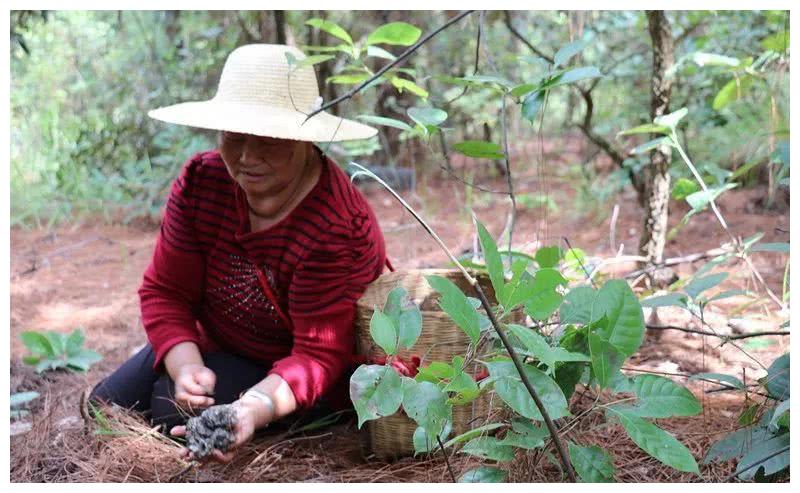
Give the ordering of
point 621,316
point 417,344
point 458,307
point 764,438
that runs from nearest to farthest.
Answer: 1. point 458,307
2. point 621,316
3. point 764,438
4. point 417,344

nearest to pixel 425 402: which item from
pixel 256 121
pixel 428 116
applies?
pixel 428 116

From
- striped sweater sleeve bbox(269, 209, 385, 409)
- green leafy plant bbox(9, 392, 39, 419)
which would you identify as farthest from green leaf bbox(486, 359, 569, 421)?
green leafy plant bbox(9, 392, 39, 419)

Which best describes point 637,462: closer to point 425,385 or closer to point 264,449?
point 425,385

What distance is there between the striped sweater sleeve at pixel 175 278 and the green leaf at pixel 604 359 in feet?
3.73

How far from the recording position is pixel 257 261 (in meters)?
1.99

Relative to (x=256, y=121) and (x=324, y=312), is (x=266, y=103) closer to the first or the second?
(x=256, y=121)

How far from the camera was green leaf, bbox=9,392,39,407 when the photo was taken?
2209 millimetres

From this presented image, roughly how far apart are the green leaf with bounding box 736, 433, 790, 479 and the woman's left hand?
2.90ft

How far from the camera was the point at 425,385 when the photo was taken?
4.06ft

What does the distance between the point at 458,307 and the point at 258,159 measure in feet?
2.62

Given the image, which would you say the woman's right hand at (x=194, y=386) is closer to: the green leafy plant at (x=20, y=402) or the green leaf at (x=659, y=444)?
the green leafy plant at (x=20, y=402)
